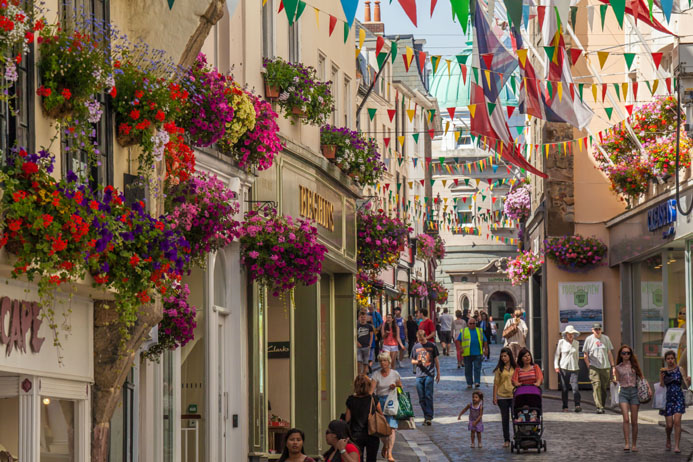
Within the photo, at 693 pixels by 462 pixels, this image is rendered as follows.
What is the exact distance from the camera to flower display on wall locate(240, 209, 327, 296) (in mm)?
14430

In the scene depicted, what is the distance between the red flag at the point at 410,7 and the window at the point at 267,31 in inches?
238

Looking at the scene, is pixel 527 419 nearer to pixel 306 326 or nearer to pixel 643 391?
pixel 643 391

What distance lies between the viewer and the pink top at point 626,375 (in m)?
18.5

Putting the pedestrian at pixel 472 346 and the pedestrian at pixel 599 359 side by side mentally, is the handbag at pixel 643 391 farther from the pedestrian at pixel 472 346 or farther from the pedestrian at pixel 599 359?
the pedestrian at pixel 472 346

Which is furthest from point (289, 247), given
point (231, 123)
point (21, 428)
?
point (21, 428)

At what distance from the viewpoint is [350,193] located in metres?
21.3

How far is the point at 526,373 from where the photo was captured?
731 inches

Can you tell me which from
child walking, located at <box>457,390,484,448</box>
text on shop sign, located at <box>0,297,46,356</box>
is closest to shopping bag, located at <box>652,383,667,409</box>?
child walking, located at <box>457,390,484,448</box>

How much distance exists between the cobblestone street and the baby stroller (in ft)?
0.53

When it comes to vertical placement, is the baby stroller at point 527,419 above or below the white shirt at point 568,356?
below

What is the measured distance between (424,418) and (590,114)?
640 cm

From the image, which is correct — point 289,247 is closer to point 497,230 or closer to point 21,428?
point 21,428

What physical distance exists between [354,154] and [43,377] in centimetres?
1212

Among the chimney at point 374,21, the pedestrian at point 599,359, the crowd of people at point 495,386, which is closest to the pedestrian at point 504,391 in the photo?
the crowd of people at point 495,386
